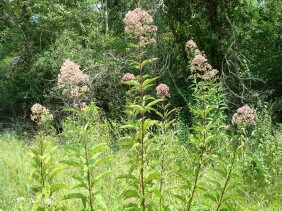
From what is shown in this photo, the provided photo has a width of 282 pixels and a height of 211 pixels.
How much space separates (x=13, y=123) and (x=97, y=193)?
987 cm

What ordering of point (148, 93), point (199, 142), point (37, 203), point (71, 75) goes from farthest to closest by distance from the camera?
point (148, 93) < point (199, 142) < point (71, 75) < point (37, 203)

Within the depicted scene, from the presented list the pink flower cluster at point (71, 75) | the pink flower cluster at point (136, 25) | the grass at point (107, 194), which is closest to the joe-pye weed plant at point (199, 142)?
the grass at point (107, 194)

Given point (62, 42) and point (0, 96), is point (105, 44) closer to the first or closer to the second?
point (62, 42)

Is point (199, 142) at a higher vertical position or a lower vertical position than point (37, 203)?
higher

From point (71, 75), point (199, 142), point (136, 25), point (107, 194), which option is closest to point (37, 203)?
point (71, 75)

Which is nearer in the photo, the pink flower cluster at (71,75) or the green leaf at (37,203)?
the green leaf at (37,203)

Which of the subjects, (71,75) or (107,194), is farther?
(107,194)

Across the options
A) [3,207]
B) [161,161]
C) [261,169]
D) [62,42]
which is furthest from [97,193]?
[62,42]

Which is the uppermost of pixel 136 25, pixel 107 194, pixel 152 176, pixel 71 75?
pixel 136 25

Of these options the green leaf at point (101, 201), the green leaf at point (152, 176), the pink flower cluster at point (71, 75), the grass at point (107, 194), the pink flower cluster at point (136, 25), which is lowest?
the grass at point (107, 194)

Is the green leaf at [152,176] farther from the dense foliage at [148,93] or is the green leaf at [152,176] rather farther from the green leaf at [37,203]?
the green leaf at [37,203]

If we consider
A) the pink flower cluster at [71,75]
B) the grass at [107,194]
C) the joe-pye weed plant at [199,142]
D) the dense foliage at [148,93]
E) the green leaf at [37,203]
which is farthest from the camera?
the dense foliage at [148,93]

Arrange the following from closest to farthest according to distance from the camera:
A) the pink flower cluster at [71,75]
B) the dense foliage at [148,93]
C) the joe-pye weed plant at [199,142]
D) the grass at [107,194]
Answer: the pink flower cluster at [71,75], the joe-pye weed plant at [199,142], the grass at [107,194], the dense foliage at [148,93]

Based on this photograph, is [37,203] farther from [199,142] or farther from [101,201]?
[199,142]
